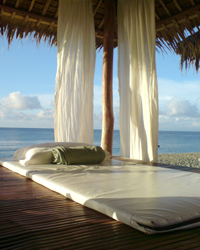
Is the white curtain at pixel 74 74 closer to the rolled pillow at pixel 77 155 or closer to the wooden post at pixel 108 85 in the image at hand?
the wooden post at pixel 108 85

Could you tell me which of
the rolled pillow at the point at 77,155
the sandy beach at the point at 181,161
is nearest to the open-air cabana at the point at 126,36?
the rolled pillow at the point at 77,155

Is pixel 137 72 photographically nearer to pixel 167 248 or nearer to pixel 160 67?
pixel 167 248

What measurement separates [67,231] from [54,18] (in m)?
3.57

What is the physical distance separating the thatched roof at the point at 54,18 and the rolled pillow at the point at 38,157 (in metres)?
2.33

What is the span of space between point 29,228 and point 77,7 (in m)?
3.42

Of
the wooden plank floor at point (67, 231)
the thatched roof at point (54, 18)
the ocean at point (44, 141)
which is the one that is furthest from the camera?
the ocean at point (44, 141)

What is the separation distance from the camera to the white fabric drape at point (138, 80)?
303cm

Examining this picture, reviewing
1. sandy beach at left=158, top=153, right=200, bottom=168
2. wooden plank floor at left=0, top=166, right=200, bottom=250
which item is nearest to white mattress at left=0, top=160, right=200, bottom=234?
wooden plank floor at left=0, top=166, right=200, bottom=250

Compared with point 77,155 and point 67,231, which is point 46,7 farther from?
point 67,231

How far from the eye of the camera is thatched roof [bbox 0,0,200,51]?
3330mm

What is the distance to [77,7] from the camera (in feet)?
11.6

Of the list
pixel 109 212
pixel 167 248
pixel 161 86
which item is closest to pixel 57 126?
pixel 109 212

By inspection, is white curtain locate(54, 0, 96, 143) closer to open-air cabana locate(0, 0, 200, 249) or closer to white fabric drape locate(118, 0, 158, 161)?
open-air cabana locate(0, 0, 200, 249)

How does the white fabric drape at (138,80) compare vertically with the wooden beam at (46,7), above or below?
below
